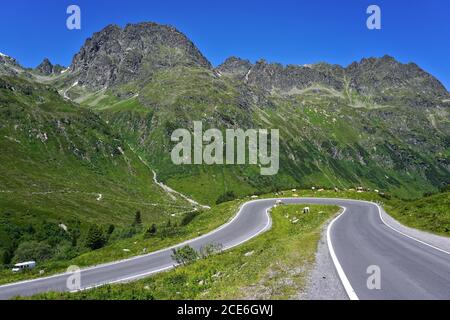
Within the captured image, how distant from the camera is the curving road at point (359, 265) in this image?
47.4 feet

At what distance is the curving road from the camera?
14438mm

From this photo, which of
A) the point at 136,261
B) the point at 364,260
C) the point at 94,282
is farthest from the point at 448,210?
the point at 94,282

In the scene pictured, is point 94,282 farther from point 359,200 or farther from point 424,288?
point 359,200

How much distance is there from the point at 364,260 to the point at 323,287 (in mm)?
7324

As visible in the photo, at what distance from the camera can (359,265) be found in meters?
19.2

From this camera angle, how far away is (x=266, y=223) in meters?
52.8

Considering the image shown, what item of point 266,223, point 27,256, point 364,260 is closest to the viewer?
point 364,260
